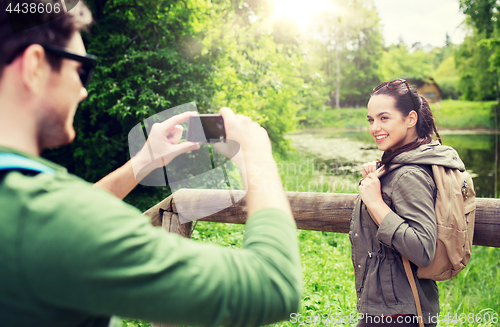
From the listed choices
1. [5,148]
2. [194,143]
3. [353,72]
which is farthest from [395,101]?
[353,72]

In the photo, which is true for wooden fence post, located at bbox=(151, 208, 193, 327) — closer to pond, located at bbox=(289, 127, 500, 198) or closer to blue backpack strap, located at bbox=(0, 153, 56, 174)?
blue backpack strap, located at bbox=(0, 153, 56, 174)

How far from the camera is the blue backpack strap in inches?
20.1

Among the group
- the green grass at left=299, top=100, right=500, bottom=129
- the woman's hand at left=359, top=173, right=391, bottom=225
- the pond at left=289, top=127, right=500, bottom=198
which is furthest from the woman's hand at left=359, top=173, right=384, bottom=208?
the green grass at left=299, top=100, right=500, bottom=129

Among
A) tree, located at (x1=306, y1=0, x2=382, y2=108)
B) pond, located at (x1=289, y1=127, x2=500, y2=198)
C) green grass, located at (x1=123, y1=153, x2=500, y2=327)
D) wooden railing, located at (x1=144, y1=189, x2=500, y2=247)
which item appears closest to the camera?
wooden railing, located at (x1=144, y1=189, x2=500, y2=247)

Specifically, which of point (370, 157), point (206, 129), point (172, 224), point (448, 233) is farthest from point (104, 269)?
point (370, 157)

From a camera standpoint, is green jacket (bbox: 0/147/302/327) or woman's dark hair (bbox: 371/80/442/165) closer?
green jacket (bbox: 0/147/302/327)

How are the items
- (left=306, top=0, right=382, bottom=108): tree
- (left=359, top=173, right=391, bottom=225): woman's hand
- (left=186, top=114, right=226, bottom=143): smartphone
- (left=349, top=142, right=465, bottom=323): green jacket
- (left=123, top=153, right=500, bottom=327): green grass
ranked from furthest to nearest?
(left=306, top=0, right=382, bottom=108): tree, (left=123, top=153, right=500, bottom=327): green grass, (left=359, top=173, right=391, bottom=225): woman's hand, (left=349, top=142, right=465, bottom=323): green jacket, (left=186, top=114, right=226, bottom=143): smartphone

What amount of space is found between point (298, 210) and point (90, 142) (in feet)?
16.4

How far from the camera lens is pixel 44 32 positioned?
0.62 meters

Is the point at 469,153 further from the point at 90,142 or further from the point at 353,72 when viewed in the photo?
the point at 353,72

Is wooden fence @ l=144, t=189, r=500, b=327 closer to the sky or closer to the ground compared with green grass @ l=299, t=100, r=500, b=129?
closer to the sky

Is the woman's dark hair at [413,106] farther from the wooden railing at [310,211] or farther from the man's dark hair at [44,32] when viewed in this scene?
the man's dark hair at [44,32]

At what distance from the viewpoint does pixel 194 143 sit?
113 centimetres

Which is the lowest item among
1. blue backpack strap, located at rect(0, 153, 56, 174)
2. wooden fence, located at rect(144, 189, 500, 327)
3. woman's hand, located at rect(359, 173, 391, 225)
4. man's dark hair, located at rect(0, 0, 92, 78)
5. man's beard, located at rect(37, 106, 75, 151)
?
wooden fence, located at rect(144, 189, 500, 327)
